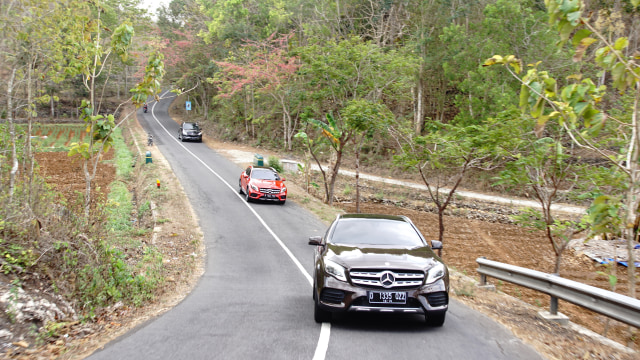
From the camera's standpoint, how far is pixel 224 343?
574cm

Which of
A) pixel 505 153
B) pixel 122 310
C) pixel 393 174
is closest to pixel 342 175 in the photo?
pixel 393 174

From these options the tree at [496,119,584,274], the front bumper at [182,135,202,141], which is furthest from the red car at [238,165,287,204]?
the front bumper at [182,135,202,141]

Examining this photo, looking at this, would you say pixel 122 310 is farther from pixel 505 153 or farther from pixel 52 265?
pixel 505 153

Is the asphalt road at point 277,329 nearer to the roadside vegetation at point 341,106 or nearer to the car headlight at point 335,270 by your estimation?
the car headlight at point 335,270

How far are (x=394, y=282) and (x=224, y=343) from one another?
227 cm

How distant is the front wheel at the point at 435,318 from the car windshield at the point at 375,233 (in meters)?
1.21

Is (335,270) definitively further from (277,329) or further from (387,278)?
(277,329)

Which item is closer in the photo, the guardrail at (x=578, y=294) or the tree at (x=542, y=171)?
the guardrail at (x=578, y=294)

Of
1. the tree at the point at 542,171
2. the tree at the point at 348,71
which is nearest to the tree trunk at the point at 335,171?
the tree at the point at 348,71

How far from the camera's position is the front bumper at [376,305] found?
6.07 meters

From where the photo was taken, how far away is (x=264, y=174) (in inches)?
876

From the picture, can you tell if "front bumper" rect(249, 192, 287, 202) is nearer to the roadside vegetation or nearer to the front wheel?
the roadside vegetation

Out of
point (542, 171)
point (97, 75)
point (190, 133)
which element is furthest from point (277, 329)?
point (190, 133)

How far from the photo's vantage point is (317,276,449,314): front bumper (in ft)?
19.9
